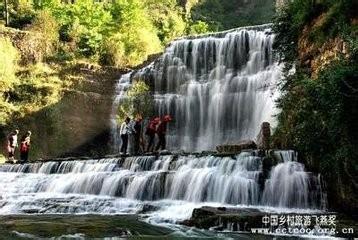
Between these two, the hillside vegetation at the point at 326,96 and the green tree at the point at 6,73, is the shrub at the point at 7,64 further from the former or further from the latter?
the hillside vegetation at the point at 326,96

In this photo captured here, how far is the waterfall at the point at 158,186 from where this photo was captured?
14.0 m

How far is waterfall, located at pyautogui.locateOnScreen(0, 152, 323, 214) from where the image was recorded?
13992 mm

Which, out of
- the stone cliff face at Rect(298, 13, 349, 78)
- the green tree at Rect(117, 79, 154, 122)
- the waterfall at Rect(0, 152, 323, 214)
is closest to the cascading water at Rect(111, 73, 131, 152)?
the green tree at Rect(117, 79, 154, 122)

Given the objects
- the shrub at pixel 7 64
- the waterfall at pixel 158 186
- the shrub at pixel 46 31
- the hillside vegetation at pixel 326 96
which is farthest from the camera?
the shrub at pixel 46 31

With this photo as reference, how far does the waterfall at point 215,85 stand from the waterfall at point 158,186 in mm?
11388

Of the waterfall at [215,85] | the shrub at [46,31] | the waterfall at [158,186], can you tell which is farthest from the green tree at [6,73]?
the waterfall at [158,186]

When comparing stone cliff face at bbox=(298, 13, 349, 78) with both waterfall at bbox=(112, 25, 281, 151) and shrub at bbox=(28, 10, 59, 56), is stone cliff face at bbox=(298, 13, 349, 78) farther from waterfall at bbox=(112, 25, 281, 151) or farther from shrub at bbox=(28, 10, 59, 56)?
shrub at bbox=(28, 10, 59, 56)

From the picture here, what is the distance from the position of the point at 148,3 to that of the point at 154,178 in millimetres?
39249

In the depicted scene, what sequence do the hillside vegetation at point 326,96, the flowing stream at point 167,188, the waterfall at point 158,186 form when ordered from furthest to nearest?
the waterfall at point 158,186
the flowing stream at point 167,188
the hillside vegetation at point 326,96

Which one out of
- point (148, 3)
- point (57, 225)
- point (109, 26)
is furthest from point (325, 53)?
point (148, 3)

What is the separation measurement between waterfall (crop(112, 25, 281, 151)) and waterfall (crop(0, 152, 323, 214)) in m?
11.4

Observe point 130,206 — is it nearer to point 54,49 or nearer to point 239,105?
point 239,105

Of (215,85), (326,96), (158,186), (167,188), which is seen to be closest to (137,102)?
(215,85)

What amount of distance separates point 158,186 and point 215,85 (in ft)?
53.0
